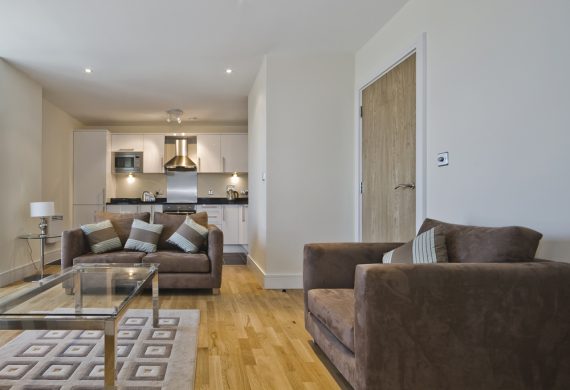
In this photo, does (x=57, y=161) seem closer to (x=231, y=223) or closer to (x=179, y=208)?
(x=179, y=208)

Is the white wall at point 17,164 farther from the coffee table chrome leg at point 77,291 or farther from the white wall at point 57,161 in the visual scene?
the coffee table chrome leg at point 77,291

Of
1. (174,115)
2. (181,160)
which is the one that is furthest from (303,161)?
(181,160)

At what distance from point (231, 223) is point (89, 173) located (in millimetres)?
2738

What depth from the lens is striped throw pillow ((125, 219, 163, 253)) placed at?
4586 millimetres

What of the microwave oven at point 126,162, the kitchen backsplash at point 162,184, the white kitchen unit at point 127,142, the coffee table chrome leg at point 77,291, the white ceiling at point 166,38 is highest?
the white ceiling at point 166,38

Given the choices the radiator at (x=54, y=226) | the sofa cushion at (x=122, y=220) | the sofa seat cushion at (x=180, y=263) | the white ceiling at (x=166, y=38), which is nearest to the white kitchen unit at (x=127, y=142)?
the radiator at (x=54, y=226)

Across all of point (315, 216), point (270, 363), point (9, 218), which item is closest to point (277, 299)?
point (315, 216)

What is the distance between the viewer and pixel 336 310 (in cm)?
218

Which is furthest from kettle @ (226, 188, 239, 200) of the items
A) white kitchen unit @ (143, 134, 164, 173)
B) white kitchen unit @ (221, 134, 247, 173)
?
white kitchen unit @ (143, 134, 164, 173)

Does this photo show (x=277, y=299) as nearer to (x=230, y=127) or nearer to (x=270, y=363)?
(x=270, y=363)

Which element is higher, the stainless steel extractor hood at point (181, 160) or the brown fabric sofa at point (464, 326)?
the stainless steel extractor hood at point (181, 160)

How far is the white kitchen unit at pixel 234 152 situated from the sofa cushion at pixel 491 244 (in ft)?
20.9

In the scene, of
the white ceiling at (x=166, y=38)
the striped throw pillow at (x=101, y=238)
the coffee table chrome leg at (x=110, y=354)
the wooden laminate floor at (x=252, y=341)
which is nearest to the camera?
the coffee table chrome leg at (x=110, y=354)

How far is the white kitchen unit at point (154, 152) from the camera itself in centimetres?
830
